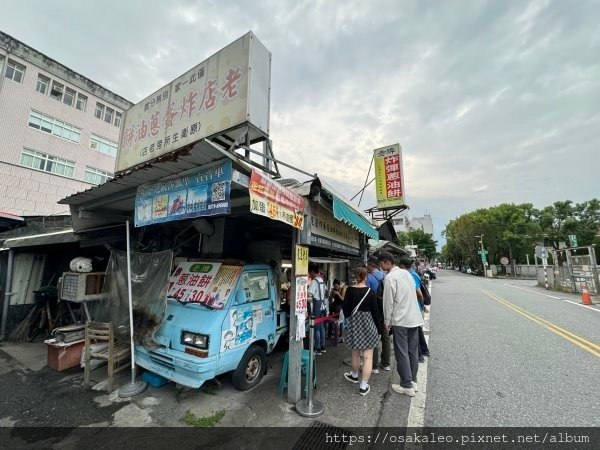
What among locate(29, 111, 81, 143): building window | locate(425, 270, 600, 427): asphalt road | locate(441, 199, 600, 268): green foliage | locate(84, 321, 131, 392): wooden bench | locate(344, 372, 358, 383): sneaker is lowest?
locate(344, 372, 358, 383): sneaker

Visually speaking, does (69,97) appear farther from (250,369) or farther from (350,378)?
(350,378)

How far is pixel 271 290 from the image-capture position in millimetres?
→ 5145

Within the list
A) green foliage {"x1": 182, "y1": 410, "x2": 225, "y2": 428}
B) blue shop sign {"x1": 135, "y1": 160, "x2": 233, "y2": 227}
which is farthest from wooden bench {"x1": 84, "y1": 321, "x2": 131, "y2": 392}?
blue shop sign {"x1": 135, "y1": 160, "x2": 233, "y2": 227}

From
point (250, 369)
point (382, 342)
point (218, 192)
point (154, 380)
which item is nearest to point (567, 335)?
point (382, 342)

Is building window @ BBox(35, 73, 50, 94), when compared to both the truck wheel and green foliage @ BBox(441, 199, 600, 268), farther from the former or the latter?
green foliage @ BBox(441, 199, 600, 268)

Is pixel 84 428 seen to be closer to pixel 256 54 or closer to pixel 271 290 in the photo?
pixel 271 290

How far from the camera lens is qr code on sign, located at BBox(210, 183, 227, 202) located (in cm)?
341

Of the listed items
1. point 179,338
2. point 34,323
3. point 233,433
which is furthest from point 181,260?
point 34,323

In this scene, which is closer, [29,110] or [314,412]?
[314,412]

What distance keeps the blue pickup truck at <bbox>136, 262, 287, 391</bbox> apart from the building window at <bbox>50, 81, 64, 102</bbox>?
22162 millimetres

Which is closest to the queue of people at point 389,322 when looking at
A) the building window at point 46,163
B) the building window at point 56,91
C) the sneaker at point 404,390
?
the sneaker at point 404,390

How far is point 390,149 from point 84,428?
13024 millimetres

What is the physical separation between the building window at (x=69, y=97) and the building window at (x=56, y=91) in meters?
0.30

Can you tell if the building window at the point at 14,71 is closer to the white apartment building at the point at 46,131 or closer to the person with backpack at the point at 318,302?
the white apartment building at the point at 46,131
